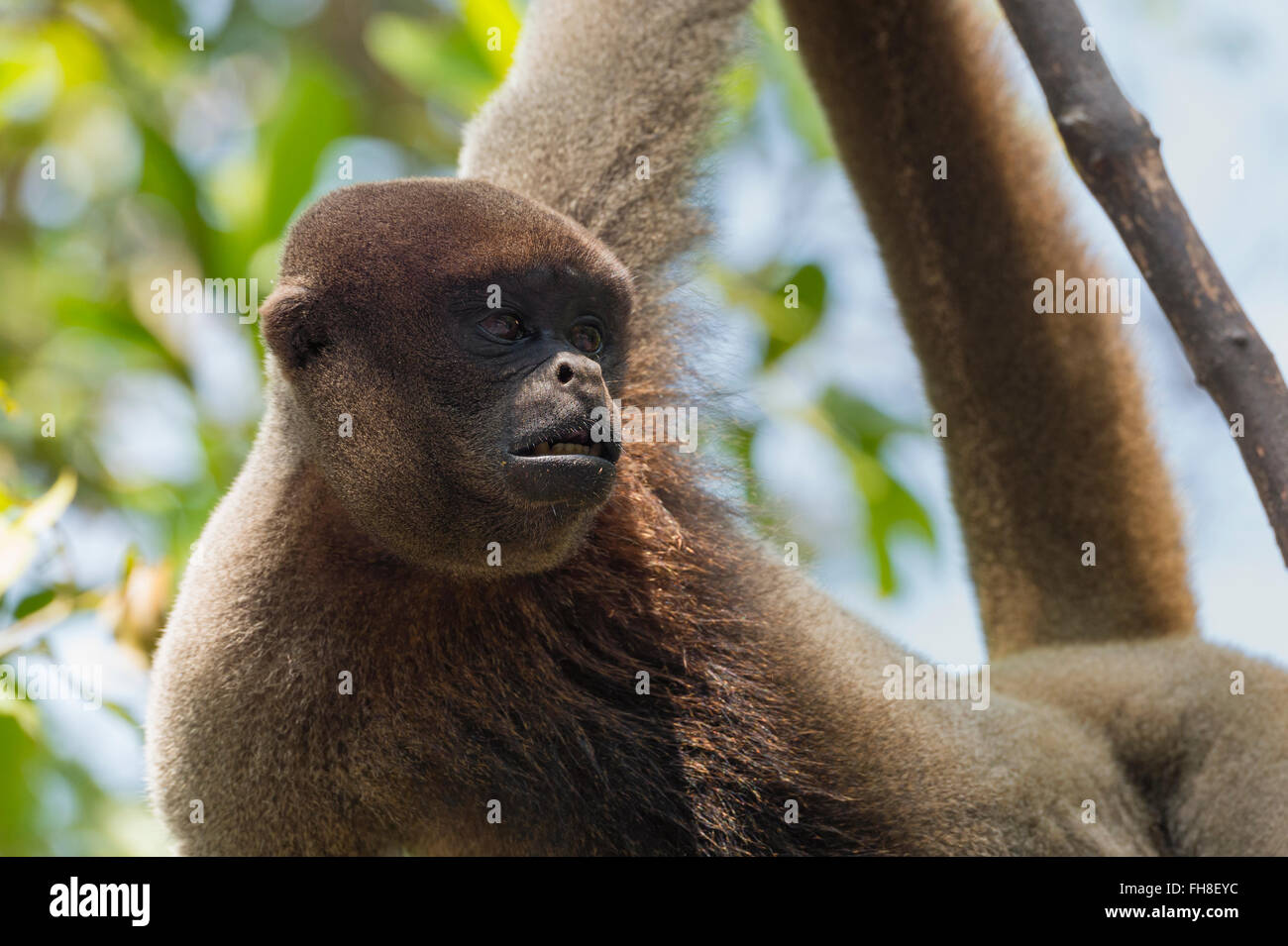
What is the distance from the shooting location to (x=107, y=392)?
6379 millimetres

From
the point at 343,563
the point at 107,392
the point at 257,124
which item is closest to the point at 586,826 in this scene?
the point at 343,563

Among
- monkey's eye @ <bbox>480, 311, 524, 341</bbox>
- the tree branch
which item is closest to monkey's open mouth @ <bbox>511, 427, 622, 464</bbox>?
monkey's eye @ <bbox>480, 311, 524, 341</bbox>

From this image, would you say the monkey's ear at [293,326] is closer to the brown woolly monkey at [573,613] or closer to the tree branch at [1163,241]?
the brown woolly monkey at [573,613]

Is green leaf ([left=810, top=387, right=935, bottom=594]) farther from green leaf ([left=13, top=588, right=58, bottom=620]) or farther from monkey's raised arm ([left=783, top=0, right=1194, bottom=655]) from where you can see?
green leaf ([left=13, top=588, right=58, bottom=620])

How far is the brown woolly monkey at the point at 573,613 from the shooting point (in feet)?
12.7

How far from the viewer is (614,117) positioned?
5203 millimetres

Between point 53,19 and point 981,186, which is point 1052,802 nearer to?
point 981,186

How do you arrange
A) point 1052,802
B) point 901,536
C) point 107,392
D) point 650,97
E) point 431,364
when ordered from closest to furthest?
point 431,364, point 1052,802, point 650,97, point 107,392, point 901,536

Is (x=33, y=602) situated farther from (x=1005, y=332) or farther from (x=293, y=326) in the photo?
(x=1005, y=332)

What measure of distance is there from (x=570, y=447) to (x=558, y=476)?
0.35 ft

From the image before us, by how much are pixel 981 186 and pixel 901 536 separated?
2.05 m

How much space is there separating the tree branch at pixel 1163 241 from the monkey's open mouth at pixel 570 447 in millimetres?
1645

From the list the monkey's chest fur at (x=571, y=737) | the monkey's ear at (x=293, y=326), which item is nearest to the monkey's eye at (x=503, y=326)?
the monkey's ear at (x=293, y=326)

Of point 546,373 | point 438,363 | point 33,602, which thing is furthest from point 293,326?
point 33,602
